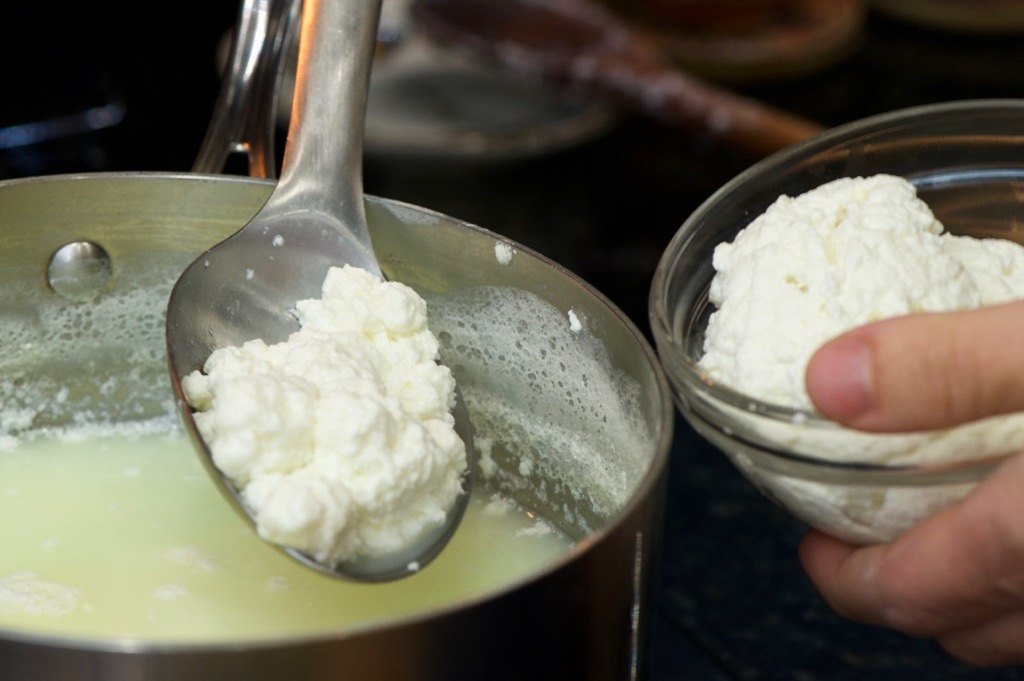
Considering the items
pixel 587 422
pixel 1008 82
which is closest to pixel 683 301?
pixel 587 422

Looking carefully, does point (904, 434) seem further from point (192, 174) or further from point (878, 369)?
point (192, 174)

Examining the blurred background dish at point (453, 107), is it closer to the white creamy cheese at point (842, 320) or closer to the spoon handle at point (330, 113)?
the spoon handle at point (330, 113)

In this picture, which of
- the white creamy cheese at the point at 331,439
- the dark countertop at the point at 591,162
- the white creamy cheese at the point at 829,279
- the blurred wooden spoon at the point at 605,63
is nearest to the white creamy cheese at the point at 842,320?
the white creamy cheese at the point at 829,279

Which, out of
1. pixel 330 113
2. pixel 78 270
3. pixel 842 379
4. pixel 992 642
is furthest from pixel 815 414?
pixel 78 270

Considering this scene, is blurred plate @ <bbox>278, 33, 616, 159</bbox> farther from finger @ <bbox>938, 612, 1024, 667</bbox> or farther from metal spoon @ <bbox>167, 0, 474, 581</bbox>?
finger @ <bbox>938, 612, 1024, 667</bbox>

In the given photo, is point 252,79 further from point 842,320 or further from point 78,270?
point 842,320

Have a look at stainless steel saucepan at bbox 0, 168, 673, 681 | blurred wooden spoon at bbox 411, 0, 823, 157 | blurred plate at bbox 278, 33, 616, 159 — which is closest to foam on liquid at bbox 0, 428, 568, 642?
stainless steel saucepan at bbox 0, 168, 673, 681
